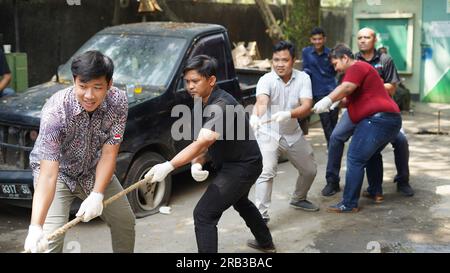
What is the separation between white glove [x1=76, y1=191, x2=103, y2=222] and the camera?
3.82 metres

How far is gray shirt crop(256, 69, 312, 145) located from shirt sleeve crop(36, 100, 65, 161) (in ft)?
8.17

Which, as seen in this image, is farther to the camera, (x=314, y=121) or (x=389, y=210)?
(x=314, y=121)

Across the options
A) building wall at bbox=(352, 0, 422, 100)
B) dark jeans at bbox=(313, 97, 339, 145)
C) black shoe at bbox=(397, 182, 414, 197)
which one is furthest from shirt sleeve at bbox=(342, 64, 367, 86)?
building wall at bbox=(352, 0, 422, 100)

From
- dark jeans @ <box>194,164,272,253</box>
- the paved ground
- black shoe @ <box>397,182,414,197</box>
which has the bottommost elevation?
the paved ground

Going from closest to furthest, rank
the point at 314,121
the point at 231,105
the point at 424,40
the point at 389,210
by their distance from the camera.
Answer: the point at 231,105, the point at 389,210, the point at 314,121, the point at 424,40

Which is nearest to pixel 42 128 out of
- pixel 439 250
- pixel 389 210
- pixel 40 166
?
pixel 40 166

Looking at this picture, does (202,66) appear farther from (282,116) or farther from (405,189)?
(405,189)

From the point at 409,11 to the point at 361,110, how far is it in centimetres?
808

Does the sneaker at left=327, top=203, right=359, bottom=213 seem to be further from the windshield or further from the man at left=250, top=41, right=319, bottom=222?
the windshield

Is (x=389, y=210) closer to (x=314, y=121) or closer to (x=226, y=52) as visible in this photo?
(x=226, y=52)

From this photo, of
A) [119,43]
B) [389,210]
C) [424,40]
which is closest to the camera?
[389,210]

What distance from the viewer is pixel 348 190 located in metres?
6.05

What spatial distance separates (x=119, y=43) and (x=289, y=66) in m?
2.27

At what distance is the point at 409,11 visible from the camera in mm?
13156
